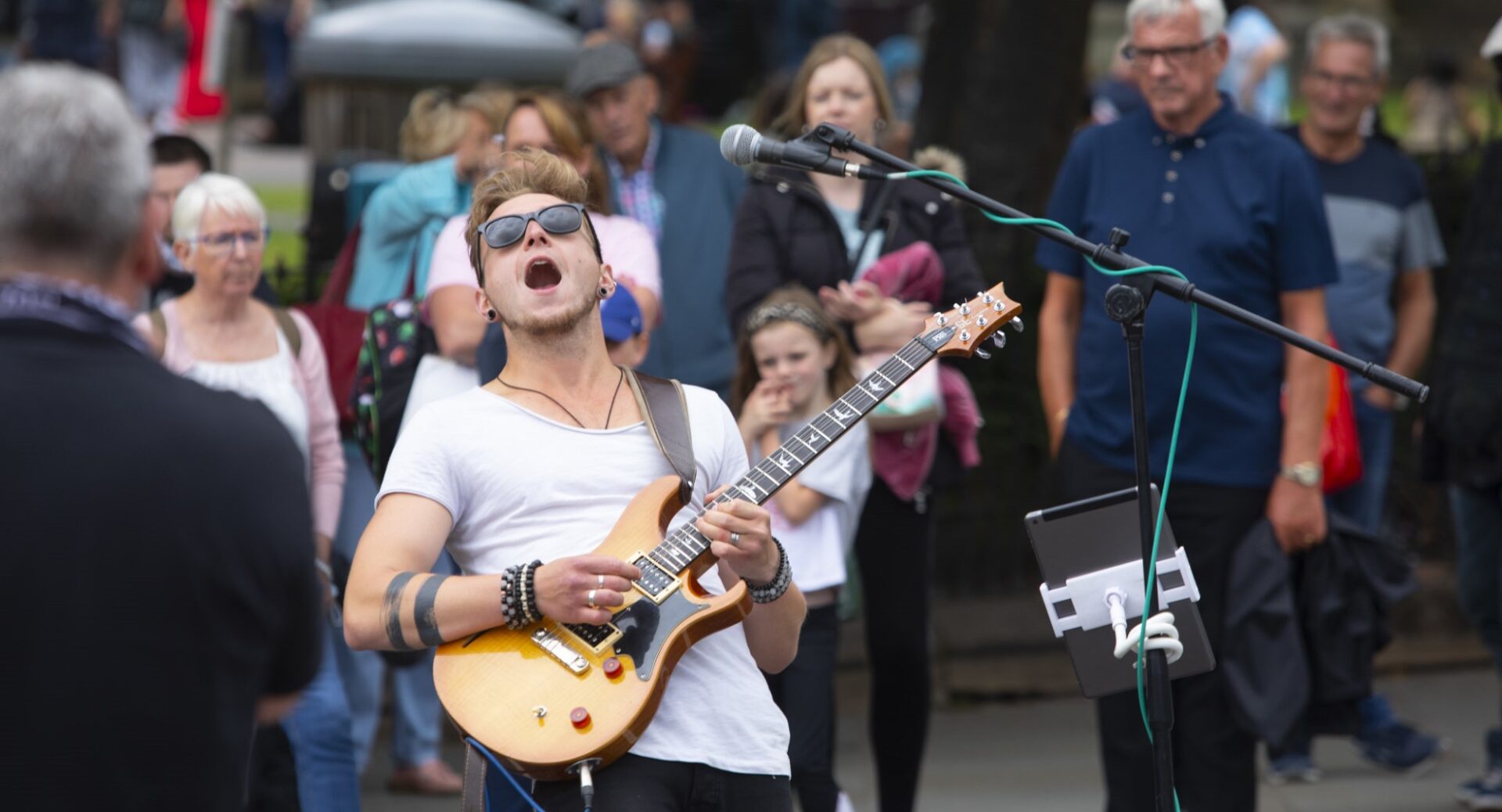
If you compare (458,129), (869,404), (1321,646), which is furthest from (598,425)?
A: (458,129)

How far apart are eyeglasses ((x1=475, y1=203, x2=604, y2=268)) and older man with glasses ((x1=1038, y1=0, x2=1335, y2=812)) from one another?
1.71 m

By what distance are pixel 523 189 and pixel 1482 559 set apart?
347 centimetres

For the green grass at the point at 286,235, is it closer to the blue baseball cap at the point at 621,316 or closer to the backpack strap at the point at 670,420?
the blue baseball cap at the point at 621,316

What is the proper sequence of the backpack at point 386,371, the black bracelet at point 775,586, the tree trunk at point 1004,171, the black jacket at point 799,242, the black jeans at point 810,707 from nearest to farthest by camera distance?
1. the black bracelet at point 775,586
2. the black jeans at point 810,707
3. the backpack at point 386,371
4. the black jacket at point 799,242
5. the tree trunk at point 1004,171

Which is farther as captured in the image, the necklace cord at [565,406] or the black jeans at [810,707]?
the black jeans at [810,707]

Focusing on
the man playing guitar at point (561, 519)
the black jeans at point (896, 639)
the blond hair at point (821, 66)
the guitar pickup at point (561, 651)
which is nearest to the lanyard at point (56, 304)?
the man playing guitar at point (561, 519)

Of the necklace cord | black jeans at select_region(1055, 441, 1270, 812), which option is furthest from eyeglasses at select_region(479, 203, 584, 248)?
black jeans at select_region(1055, 441, 1270, 812)

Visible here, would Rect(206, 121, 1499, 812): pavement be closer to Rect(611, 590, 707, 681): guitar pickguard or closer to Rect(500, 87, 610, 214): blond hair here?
Rect(500, 87, 610, 214): blond hair

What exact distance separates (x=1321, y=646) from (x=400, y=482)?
8.17ft

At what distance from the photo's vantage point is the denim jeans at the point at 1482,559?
223 inches

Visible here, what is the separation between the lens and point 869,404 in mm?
3557

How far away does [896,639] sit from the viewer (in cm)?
512

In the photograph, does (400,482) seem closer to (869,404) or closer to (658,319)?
(869,404)

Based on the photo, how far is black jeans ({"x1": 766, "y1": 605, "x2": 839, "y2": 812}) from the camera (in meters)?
4.77
